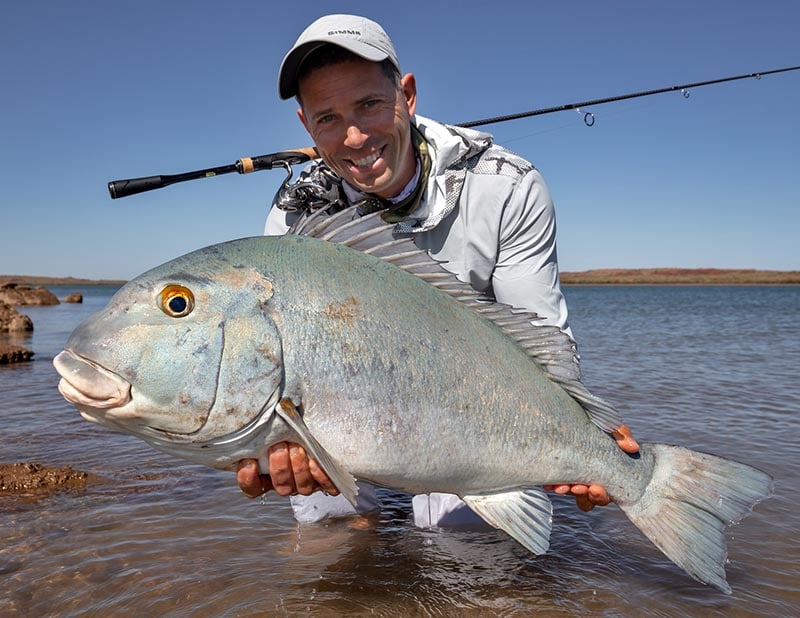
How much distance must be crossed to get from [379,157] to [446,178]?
1.47 feet

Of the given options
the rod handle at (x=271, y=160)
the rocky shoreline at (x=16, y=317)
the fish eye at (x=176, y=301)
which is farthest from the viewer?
the rocky shoreline at (x=16, y=317)

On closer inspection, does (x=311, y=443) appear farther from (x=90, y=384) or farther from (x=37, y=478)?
(x=37, y=478)

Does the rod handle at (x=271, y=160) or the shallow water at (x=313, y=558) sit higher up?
the rod handle at (x=271, y=160)

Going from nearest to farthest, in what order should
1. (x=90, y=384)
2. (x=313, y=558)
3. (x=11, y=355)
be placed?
(x=90, y=384)
(x=313, y=558)
(x=11, y=355)

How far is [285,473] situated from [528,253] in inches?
78.4

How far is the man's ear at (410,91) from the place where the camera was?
3676 millimetres

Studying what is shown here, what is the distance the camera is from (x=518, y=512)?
9.09ft

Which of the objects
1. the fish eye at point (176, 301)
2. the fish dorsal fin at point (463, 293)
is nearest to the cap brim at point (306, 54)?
the fish dorsal fin at point (463, 293)

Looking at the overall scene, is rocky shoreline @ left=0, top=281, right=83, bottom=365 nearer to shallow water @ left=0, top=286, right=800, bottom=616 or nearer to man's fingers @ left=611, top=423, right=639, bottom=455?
shallow water @ left=0, top=286, right=800, bottom=616

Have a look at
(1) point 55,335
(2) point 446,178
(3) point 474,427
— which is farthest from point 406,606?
(1) point 55,335

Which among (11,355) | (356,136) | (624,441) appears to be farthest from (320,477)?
(11,355)

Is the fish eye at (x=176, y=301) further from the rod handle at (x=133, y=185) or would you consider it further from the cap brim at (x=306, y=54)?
the rod handle at (x=133, y=185)

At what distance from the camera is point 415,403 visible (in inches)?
97.3

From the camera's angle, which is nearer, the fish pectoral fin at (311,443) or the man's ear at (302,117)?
the fish pectoral fin at (311,443)
